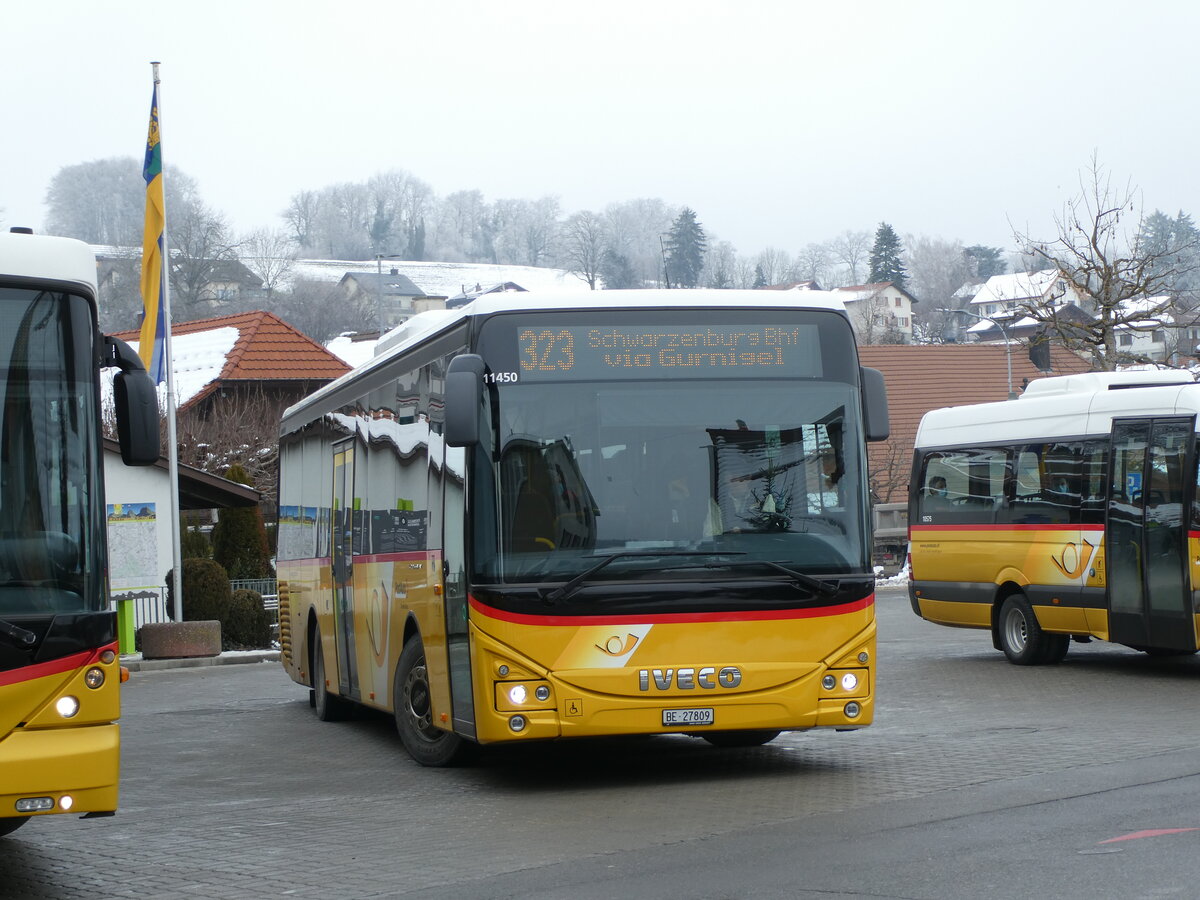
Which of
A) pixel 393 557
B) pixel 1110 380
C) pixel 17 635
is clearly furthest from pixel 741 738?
pixel 1110 380

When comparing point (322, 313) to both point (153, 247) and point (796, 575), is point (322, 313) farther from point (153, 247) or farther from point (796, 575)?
point (796, 575)

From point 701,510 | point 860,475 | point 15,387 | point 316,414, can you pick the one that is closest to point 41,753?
point 15,387

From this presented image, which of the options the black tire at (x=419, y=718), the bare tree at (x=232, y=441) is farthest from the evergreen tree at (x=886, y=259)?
the black tire at (x=419, y=718)

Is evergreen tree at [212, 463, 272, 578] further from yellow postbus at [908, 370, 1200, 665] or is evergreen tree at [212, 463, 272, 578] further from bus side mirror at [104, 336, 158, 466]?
bus side mirror at [104, 336, 158, 466]

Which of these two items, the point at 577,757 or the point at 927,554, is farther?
the point at 927,554

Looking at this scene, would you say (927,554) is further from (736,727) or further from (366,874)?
(366,874)

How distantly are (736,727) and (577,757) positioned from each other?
2.48 meters

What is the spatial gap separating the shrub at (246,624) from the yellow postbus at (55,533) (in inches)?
Answer: 835

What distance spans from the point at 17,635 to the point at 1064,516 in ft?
41.8

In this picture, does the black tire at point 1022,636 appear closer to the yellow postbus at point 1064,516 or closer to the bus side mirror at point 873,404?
the yellow postbus at point 1064,516

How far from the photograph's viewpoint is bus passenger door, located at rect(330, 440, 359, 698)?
46.0 feet

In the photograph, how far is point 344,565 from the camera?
14234 mm

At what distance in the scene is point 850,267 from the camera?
133m

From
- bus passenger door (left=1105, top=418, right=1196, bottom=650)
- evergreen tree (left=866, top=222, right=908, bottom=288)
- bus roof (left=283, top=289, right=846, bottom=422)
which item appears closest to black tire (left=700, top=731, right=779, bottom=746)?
bus roof (left=283, top=289, right=846, bottom=422)
